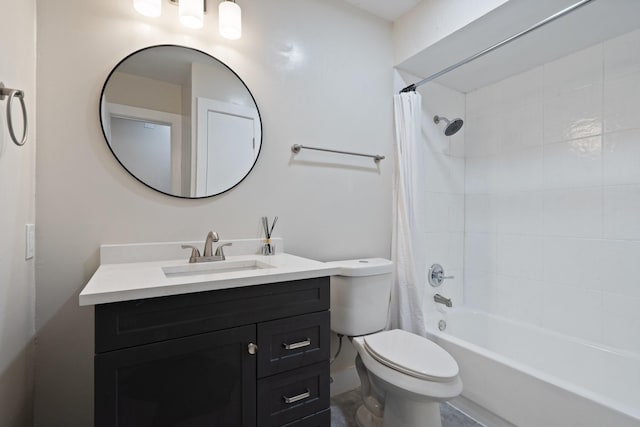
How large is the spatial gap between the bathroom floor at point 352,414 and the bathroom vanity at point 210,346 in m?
0.51

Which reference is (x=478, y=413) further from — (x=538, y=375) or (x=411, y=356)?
(x=411, y=356)

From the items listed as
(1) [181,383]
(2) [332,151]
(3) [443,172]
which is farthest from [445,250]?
(1) [181,383]

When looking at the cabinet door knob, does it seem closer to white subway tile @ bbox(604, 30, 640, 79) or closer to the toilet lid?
the toilet lid

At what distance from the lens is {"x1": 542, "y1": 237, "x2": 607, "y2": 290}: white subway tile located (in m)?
1.84

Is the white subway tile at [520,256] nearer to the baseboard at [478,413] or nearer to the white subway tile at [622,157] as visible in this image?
the white subway tile at [622,157]

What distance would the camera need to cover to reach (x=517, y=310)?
2217 mm

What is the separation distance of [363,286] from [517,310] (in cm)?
142

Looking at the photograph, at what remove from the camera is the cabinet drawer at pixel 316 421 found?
1127 mm

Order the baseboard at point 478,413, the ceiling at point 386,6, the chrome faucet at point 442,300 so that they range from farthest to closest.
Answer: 1. the chrome faucet at point 442,300
2. the ceiling at point 386,6
3. the baseboard at point 478,413

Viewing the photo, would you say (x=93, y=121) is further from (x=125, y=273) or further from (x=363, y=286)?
(x=363, y=286)

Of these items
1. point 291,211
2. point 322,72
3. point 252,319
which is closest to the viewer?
point 252,319

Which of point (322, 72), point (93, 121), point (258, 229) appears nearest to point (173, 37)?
point (93, 121)

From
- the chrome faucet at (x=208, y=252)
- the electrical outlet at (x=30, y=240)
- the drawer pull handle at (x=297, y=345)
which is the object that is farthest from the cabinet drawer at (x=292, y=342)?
the electrical outlet at (x=30, y=240)

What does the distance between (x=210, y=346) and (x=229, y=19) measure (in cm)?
145
